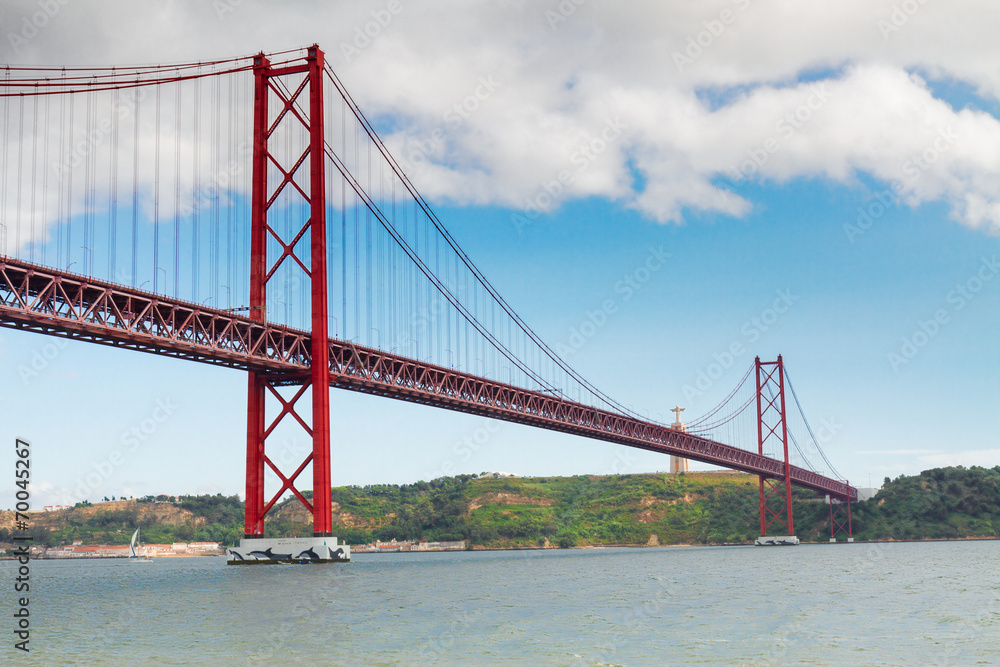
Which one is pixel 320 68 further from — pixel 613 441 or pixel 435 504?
pixel 435 504

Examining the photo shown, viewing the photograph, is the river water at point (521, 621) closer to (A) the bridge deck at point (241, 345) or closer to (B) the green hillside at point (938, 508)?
(A) the bridge deck at point (241, 345)

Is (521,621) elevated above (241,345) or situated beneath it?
situated beneath

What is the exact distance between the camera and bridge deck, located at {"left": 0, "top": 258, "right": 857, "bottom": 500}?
3862 centimetres

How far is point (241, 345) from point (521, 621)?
26.1m

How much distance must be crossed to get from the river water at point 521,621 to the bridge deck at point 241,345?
433 inches

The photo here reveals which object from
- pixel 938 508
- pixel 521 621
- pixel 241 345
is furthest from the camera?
pixel 938 508

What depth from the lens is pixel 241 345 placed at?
160 feet

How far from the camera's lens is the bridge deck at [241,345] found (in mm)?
38625

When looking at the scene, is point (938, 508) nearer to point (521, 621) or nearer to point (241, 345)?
point (241, 345)

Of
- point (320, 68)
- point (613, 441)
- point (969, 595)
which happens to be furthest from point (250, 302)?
point (613, 441)

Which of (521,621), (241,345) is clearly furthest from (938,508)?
(521,621)

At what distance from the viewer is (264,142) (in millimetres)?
55469

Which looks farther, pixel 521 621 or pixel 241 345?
pixel 241 345

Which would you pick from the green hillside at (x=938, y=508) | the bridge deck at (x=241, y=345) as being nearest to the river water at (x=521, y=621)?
the bridge deck at (x=241, y=345)
